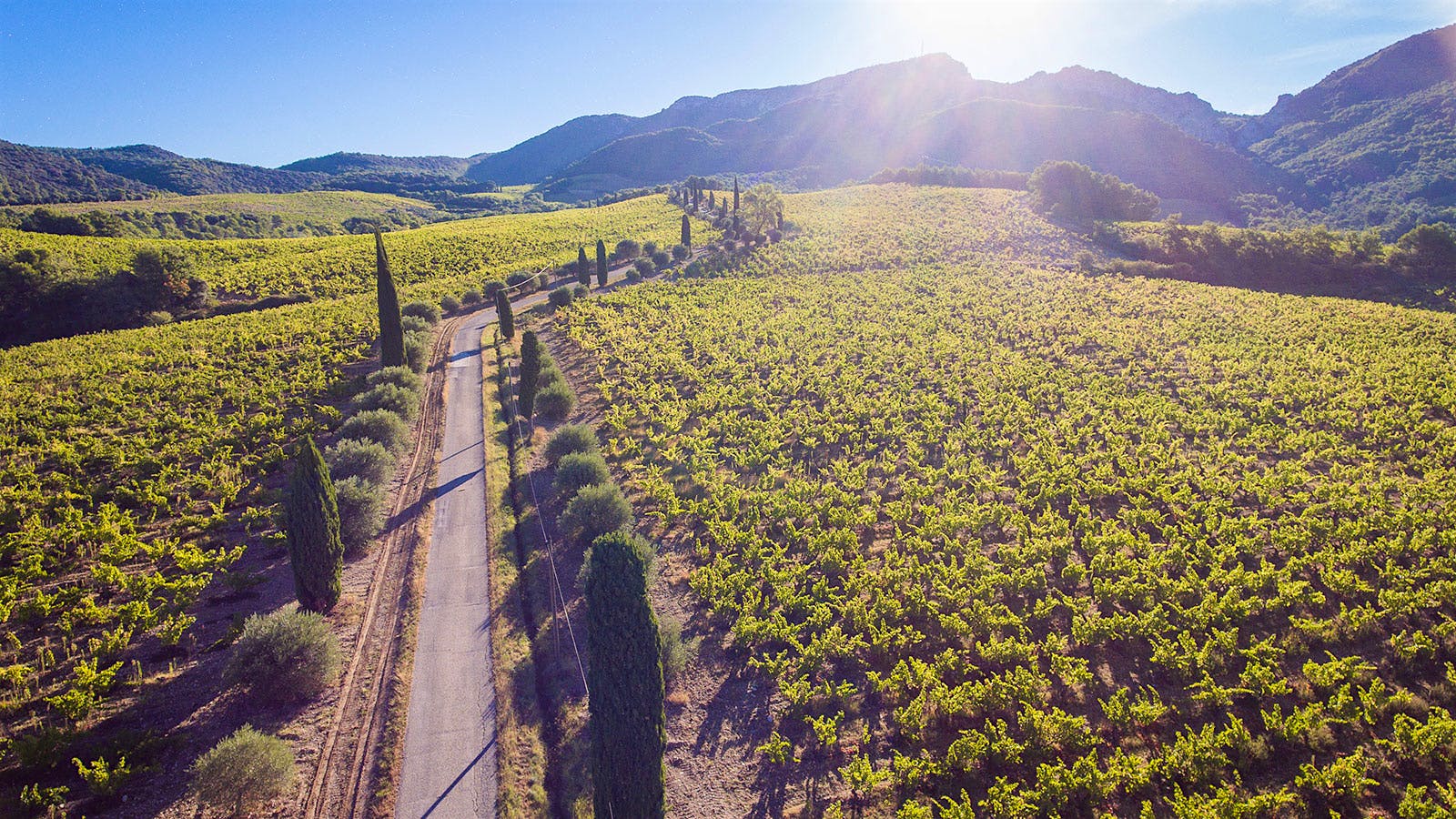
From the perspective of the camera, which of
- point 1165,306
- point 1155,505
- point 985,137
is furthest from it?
point 985,137

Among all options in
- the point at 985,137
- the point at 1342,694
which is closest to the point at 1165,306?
the point at 1342,694

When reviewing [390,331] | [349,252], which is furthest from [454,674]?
[349,252]

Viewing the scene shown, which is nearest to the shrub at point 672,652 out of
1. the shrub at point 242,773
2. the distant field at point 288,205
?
the shrub at point 242,773

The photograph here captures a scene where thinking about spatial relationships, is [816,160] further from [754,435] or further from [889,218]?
[754,435]

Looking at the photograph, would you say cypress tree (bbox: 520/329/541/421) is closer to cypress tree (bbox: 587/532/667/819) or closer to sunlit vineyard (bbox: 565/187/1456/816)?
sunlit vineyard (bbox: 565/187/1456/816)

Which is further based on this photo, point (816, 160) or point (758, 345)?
point (816, 160)

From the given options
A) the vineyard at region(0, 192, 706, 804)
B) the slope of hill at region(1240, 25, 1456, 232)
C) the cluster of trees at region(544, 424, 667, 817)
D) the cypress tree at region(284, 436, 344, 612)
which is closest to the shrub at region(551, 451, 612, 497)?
the cypress tree at region(284, 436, 344, 612)

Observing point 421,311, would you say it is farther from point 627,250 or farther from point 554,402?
point 627,250
